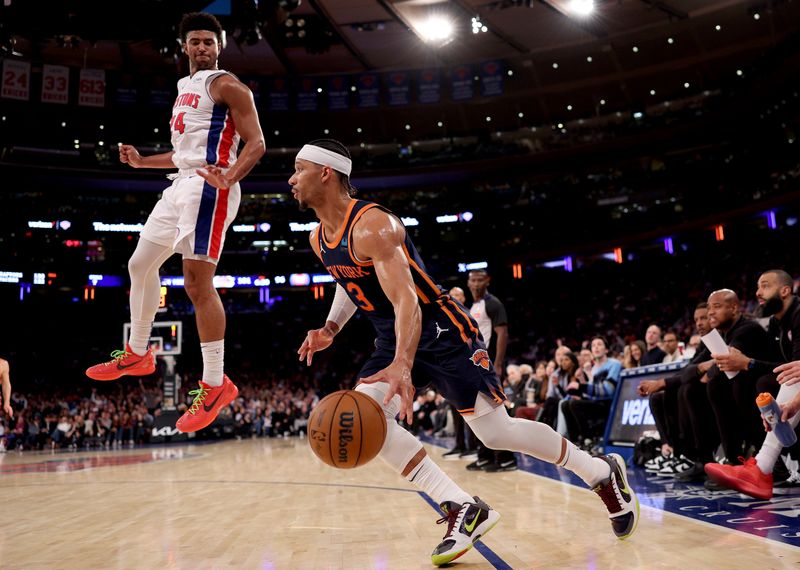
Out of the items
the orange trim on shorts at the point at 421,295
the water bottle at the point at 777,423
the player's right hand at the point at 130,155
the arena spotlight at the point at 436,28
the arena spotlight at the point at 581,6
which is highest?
the arena spotlight at the point at 436,28

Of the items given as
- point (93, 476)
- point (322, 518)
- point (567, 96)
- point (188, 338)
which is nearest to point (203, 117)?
point (322, 518)

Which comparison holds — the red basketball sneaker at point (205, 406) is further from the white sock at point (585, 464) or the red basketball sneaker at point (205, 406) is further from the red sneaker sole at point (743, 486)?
the red sneaker sole at point (743, 486)

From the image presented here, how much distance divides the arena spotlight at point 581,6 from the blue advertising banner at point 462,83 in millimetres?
6357

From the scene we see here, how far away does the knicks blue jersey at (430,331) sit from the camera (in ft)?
11.3

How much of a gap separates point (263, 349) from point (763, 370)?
28.5m

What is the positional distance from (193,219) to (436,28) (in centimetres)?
2001

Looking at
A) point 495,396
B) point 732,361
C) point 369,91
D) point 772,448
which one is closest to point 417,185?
point 369,91

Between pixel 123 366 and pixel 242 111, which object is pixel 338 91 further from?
pixel 123 366

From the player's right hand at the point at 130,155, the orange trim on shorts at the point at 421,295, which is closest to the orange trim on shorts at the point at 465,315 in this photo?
the orange trim on shorts at the point at 421,295

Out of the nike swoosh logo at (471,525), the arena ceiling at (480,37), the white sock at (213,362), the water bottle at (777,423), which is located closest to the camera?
the nike swoosh logo at (471,525)

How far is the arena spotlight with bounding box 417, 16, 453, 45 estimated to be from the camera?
840 inches

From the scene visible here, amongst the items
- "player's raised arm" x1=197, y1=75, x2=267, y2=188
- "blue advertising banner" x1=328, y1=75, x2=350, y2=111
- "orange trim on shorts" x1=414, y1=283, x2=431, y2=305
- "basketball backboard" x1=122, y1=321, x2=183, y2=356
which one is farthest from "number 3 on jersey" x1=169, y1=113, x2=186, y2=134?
"blue advertising banner" x1=328, y1=75, x2=350, y2=111

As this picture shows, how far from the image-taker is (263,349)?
31.8 m

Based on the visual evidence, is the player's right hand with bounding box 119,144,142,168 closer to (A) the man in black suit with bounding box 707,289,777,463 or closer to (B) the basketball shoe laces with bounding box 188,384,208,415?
(B) the basketball shoe laces with bounding box 188,384,208,415
